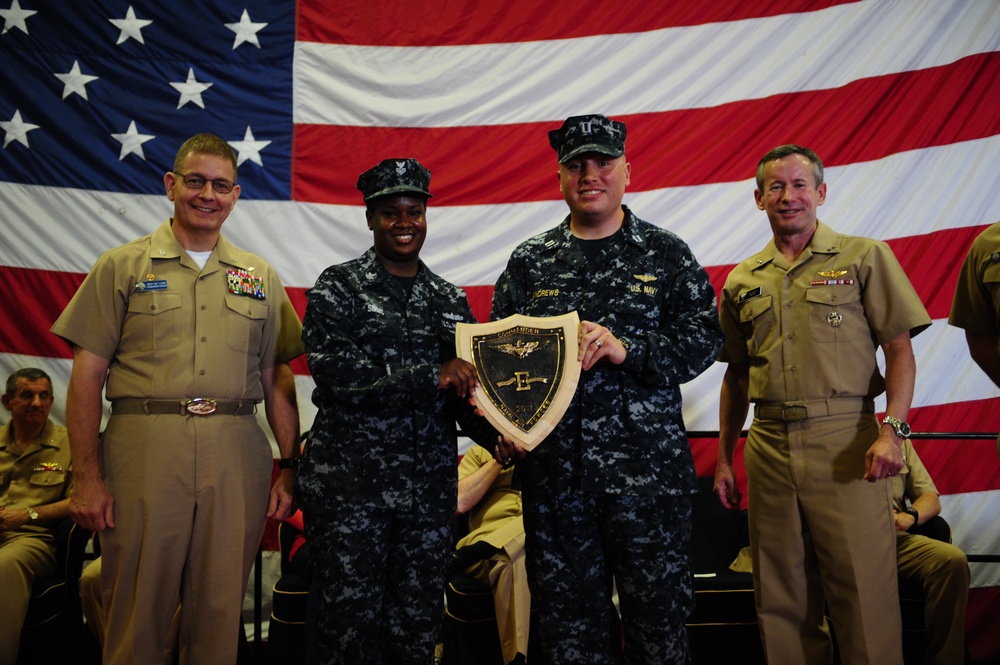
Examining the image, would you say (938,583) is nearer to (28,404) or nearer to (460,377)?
(460,377)

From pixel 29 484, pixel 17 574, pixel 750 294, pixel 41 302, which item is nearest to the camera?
pixel 750 294

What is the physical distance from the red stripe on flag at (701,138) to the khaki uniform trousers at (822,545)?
1.80 metres

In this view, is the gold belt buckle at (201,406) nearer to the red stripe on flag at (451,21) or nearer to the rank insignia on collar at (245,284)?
the rank insignia on collar at (245,284)

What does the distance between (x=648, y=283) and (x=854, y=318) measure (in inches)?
36.8

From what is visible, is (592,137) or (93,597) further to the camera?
(93,597)

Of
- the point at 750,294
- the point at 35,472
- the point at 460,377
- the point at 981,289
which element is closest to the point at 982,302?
the point at 981,289

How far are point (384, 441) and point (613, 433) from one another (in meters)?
0.66

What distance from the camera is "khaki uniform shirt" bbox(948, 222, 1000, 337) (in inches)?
105

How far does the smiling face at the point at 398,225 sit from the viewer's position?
2.51m

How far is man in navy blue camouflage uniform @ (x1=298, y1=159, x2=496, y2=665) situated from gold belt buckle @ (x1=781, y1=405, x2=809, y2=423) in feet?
3.47

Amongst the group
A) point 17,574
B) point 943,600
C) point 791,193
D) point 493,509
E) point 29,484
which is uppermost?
point 791,193

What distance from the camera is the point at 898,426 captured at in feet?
8.73

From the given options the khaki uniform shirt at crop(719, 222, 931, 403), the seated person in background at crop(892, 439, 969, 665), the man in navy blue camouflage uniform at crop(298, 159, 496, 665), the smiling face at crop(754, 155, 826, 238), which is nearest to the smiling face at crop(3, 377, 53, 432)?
the man in navy blue camouflage uniform at crop(298, 159, 496, 665)

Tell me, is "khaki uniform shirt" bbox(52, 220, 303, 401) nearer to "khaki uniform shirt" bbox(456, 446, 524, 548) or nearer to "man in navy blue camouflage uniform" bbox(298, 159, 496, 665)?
"man in navy blue camouflage uniform" bbox(298, 159, 496, 665)
